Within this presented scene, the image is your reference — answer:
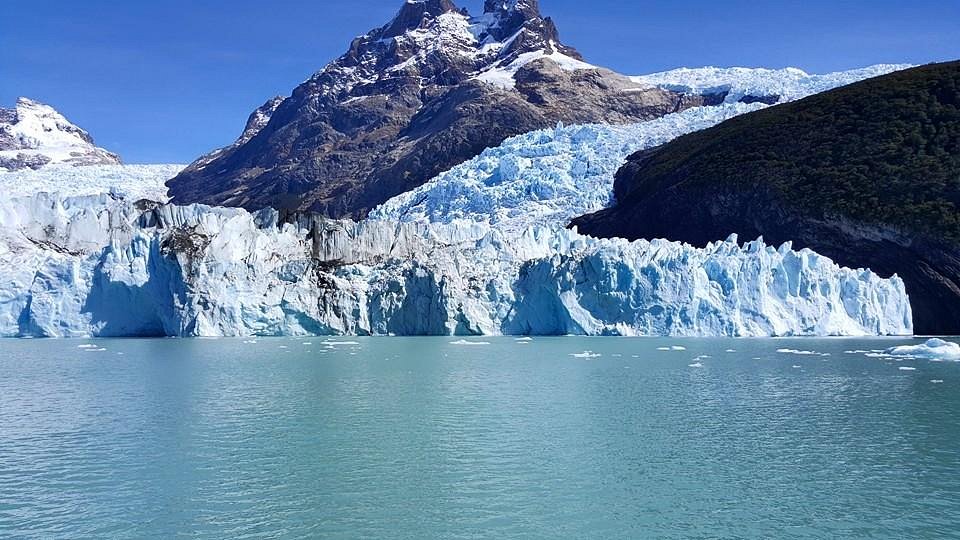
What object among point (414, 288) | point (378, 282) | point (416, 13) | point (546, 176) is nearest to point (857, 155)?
point (546, 176)

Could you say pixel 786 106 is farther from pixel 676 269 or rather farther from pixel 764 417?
pixel 764 417

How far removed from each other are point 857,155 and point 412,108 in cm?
9866

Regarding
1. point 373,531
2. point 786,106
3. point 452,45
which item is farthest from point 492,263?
point 452,45

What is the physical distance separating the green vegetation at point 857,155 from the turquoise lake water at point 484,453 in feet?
89.5

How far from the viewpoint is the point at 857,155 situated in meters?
55.2

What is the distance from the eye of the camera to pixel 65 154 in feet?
617

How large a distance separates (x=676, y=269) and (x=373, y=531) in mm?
29385

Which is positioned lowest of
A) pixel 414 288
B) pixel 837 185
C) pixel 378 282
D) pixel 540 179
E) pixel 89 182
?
pixel 414 288

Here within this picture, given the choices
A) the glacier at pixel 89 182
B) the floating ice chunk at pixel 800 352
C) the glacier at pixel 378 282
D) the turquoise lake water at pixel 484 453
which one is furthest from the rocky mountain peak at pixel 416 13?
the turquoise lake water at pixel 484 453

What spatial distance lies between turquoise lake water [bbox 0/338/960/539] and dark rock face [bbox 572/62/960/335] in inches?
927

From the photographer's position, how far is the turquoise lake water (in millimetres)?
9828

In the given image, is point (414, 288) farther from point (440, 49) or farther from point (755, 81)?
point (440, 49)

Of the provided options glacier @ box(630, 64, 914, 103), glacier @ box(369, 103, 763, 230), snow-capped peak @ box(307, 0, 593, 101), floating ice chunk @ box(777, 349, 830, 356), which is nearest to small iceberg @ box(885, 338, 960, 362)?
floating ice chunk @ box(777, 349, 830, 356)

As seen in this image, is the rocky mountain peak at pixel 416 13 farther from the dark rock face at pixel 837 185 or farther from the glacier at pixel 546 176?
the dark rock face at pixel 837 185
